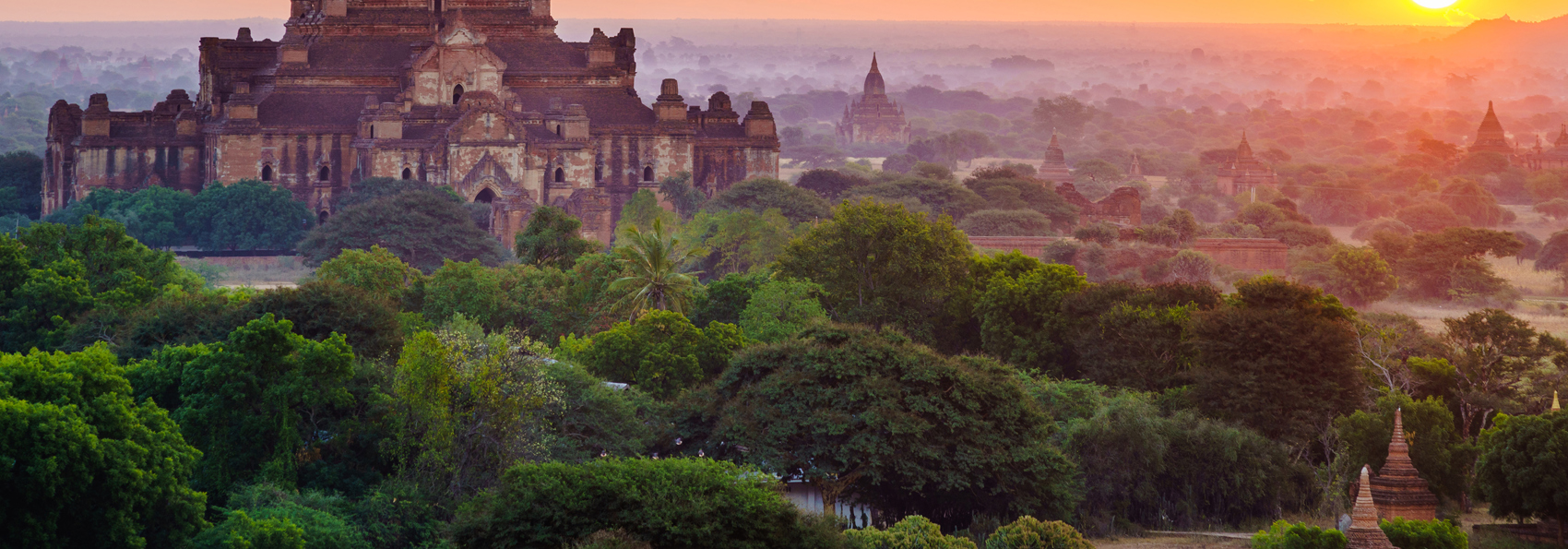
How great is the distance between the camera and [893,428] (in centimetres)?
3058

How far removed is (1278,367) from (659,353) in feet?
36.2

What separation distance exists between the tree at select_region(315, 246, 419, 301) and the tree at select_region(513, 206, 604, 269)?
375cm

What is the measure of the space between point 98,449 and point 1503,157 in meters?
125

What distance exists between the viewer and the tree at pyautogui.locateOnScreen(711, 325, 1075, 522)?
30.6 metres

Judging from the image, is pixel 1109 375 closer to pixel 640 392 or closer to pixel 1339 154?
pixel 640 392

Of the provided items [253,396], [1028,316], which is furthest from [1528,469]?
[253,396]

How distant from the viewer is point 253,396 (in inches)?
1176

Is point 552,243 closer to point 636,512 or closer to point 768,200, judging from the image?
point 768,200

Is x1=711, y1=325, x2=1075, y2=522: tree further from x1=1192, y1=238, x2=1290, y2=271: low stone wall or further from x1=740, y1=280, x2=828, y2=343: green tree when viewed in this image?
x1=1192, y1=238, x2=1290, y2=271: low stone wall

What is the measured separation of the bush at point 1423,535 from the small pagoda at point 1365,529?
0.62 m

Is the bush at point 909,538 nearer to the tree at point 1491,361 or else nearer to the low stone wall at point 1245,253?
the tree at point 1491,361

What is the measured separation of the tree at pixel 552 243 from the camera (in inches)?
1869

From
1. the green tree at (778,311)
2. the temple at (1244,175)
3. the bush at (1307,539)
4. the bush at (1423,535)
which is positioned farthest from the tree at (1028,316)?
the temple at (1244,175)

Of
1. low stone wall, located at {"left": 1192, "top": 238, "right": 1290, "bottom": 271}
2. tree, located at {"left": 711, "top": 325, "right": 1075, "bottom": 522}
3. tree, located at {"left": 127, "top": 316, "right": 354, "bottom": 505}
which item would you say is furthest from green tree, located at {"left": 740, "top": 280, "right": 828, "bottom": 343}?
low stone wall, located at {"left": 1192, "top": 238, "right": 1290, "bottom": 271}
